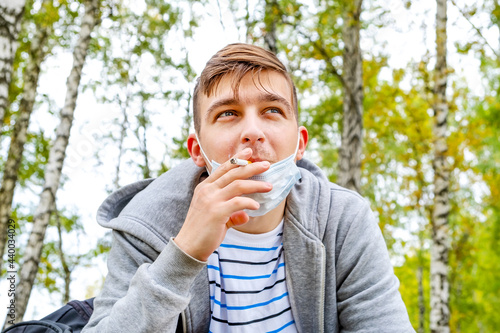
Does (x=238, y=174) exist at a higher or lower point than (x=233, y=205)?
higher

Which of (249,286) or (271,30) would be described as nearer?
(249,286)

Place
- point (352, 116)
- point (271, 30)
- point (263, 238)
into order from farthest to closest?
point (352, 116), point (271, 30), point (263, 238)

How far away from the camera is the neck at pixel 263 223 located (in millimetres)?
2279

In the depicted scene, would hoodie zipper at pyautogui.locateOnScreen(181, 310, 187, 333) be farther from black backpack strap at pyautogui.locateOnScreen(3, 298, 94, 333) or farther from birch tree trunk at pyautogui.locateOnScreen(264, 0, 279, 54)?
birch tree trunk at pyautogui.locateOnScreen(264, 0, 279, 54)

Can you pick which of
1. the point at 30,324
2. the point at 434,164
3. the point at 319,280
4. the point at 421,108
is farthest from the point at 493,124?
the point at 30,324

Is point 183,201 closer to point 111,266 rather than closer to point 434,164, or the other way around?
point 111,266

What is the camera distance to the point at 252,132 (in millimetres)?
1965

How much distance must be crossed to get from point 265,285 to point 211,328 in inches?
14.2

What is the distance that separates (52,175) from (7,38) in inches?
148

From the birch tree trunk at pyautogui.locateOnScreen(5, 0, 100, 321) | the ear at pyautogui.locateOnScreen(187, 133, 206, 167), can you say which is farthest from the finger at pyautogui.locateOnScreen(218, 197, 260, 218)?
the birch tree trunk at pyautogui.locateOnScreen(5, 0, 100, 321)

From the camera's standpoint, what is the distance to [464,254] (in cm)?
1403

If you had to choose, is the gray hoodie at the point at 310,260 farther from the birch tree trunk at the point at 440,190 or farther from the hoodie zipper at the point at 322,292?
the birch tree trunk at the point at 440,190

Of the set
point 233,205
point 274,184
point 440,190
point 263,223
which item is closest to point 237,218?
point 233,205

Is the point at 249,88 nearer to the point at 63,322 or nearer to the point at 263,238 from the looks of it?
the point at 263,238
